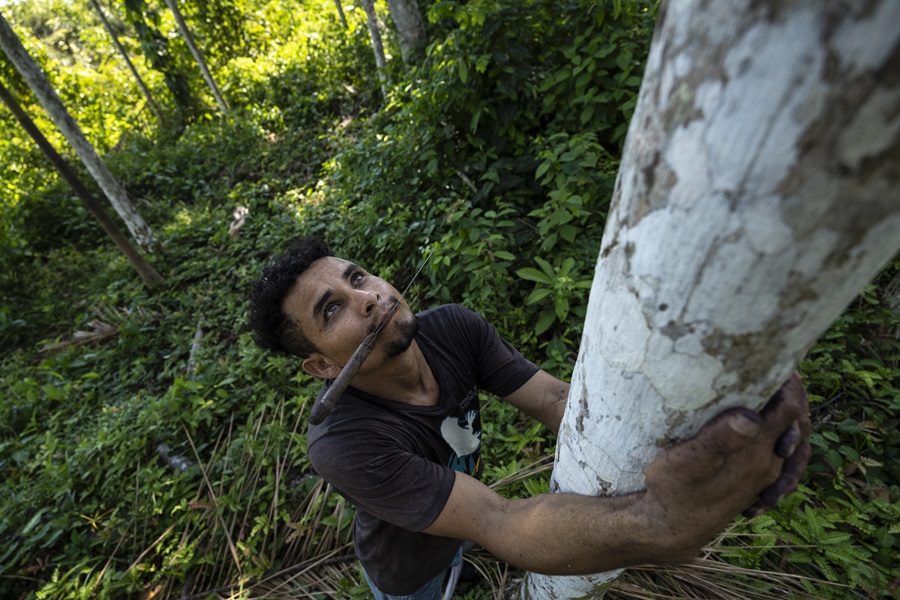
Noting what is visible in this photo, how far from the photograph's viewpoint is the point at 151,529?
2922 mm

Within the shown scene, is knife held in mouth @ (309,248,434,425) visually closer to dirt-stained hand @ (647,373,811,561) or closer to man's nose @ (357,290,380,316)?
man's nose @ (357,290,380,316)

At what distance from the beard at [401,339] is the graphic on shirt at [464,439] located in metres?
0.34

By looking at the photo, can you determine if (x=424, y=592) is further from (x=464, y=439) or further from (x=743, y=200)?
(x=743, y=200)

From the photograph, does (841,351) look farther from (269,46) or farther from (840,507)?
(269,46)

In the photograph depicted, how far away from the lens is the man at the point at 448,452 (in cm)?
65

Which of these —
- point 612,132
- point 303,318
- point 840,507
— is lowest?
point 840,507

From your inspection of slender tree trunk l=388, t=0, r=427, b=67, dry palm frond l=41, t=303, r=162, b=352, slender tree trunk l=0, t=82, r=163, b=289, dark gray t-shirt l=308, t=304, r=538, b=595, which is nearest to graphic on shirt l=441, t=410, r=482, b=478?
dark gray t-shirt l=308, t=304, r=538, b=595

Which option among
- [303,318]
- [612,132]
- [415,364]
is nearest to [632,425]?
[415,364]

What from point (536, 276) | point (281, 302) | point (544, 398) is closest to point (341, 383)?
point (281, 302)

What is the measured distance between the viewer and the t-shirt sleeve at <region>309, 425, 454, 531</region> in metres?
1.19

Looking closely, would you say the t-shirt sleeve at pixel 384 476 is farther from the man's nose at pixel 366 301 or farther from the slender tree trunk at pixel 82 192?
the slender tree trunk at pixel 82 192

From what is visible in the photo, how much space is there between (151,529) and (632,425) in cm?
346

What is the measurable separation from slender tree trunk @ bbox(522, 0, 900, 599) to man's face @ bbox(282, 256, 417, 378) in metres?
0.89

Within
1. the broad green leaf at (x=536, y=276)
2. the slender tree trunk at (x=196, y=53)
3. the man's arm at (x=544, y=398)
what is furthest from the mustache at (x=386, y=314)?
the slender tree trunk at (x=196, y=53)
